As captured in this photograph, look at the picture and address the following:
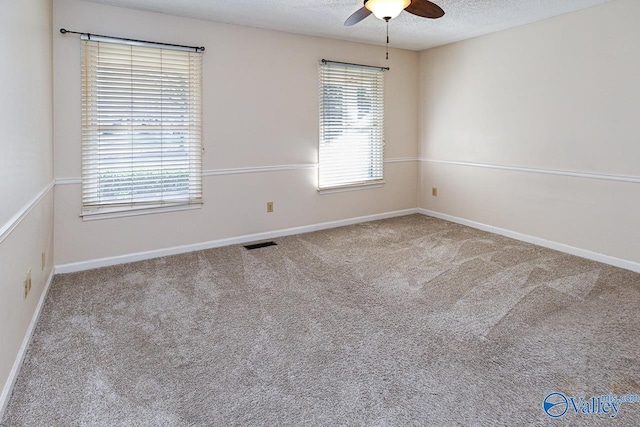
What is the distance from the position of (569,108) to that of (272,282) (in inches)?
131

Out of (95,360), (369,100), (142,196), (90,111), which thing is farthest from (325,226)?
(95,360)

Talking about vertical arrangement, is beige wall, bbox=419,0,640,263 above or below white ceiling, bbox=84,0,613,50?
below

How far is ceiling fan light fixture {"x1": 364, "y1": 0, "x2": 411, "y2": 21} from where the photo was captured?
8.63ft

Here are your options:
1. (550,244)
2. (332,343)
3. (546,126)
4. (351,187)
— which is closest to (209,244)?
(351,187)

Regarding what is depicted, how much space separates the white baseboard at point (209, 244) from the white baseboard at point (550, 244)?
0.83 meters

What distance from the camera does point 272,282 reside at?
3.26 meters

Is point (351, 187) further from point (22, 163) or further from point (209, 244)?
point (22, 163)

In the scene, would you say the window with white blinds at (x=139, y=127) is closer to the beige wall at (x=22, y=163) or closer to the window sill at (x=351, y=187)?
the beige wall at (x=22, y=163)

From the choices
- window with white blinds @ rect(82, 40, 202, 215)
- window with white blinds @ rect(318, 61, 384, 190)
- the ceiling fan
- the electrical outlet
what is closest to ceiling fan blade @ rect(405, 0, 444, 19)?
the ceiling fan

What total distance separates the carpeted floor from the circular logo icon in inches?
0.9

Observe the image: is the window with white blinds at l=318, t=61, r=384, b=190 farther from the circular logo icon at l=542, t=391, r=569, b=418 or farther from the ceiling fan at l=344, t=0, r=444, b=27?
the circular logo icon at l=542, t=391, r=569, b=418

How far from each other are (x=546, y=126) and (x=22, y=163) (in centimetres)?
448

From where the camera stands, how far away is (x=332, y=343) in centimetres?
230

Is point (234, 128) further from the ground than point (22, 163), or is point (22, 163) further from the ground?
point (234, 128)
